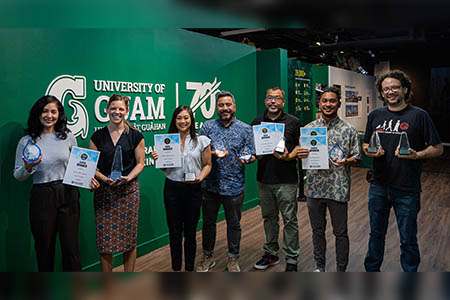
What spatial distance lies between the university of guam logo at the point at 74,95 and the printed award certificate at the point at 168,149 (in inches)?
33.0

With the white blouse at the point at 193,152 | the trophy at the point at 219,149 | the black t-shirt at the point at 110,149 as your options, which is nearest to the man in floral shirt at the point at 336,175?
the trophy at the point at 219,149

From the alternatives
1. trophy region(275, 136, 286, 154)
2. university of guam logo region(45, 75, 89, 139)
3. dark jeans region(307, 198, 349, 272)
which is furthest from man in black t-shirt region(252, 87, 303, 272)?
university of guam logo region(45, 75, 89, 139)

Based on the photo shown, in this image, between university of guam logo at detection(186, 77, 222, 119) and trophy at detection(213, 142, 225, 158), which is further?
university of guam logo at detection(186, 77, 222, 119)

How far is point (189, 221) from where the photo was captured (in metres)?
3.07

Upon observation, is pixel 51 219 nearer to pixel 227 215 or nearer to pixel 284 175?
pixel 227 215

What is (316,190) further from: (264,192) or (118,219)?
(118,219)

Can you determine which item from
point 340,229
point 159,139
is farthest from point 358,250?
point 159,139

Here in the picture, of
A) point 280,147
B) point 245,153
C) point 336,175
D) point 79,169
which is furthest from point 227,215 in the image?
point 79,169

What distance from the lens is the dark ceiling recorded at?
8.50m

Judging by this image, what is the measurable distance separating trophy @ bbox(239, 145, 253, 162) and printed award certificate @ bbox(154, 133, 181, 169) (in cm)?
58

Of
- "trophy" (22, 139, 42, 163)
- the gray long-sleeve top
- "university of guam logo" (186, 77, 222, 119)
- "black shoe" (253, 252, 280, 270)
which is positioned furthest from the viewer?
"university of guam logo" (186, 77, 222, 119)

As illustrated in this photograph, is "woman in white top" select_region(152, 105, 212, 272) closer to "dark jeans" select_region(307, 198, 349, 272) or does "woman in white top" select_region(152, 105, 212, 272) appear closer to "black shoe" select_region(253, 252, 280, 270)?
"black shoe" select_region(253, 252, 280, 270)

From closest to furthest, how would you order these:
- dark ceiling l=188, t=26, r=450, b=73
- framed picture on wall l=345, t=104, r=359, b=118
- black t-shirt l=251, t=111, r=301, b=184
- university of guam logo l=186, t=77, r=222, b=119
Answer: black t-shirt l=251, t=111, r=301, b=184
university of guam logo l=186, t=77, r=222, b=119
dark ceiling l=188, t=26, r=450, b=73
framed picture on wall l=345, t=104, r=359, b=118

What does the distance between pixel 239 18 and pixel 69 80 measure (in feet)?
9.88
